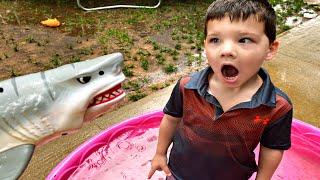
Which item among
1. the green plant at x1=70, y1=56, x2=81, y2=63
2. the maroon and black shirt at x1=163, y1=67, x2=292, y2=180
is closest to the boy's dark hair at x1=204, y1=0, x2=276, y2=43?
the maroon and black shirt at x1=163, y1=67, x2=292, y2=180

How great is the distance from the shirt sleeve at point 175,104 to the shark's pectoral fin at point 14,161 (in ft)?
2.32

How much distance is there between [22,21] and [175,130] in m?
4.72

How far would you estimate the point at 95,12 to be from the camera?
6422mm

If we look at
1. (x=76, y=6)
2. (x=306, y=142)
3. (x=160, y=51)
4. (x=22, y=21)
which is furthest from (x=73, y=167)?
(x=76, y=6)

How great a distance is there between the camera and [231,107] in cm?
165

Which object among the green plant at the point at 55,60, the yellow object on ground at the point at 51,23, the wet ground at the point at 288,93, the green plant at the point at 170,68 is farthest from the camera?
the yellow object on ground at the point at 51,23

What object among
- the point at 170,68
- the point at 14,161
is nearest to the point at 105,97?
the point at 14,161

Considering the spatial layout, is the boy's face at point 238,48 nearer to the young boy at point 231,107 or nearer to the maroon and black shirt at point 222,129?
the young boy at point 231,107

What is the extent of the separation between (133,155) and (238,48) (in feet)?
5.70

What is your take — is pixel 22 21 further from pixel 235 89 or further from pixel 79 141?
pixel 235 89

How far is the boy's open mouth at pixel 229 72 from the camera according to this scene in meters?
1.46

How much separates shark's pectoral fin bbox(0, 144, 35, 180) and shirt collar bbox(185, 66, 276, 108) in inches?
33.5

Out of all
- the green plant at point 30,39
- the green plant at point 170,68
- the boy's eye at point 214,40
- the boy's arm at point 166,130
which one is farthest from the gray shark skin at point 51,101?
the green plant at point 30,39

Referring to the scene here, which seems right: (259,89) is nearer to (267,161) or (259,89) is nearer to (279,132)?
(279,132)
